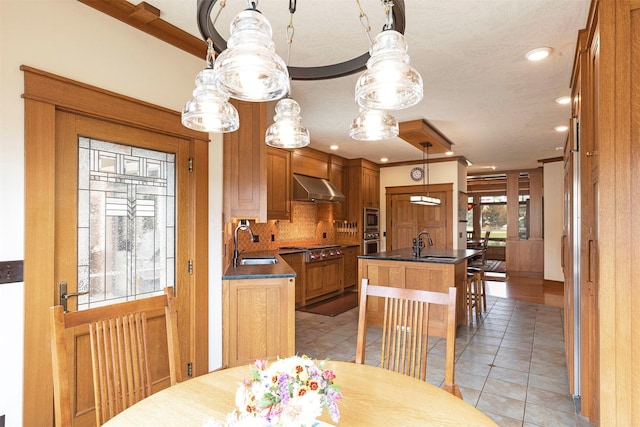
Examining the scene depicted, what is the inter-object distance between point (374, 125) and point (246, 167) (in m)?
1.62

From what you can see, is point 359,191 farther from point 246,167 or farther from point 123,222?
point 123,222

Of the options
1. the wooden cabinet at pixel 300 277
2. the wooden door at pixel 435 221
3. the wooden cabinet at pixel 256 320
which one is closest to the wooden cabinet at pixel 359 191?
the wooden door at pixel 435 221

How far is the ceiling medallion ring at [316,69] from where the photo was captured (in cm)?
110

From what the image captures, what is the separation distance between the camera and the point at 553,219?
739 cm

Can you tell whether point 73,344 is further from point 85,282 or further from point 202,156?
point 202,156

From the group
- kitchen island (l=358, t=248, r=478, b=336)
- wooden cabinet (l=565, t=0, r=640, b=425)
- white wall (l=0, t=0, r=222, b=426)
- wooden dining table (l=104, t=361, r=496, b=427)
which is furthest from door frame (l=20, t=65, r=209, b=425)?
kitchen island (l=358, t=248, r=478, b=336)

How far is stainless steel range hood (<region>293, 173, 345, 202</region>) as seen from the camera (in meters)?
5.65

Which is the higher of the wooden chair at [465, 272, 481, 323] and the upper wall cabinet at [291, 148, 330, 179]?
the upper wall cabinet at [291, 148, 330, 179]

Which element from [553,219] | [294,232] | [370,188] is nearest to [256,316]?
[294,232]

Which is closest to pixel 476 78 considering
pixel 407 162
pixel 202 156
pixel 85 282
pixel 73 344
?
pixel 202 156

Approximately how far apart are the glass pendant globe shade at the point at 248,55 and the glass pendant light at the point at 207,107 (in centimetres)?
31

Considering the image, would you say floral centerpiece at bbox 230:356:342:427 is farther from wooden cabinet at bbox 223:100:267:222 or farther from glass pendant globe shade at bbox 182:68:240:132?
wooden cabinet at bbox 223:100:267:222

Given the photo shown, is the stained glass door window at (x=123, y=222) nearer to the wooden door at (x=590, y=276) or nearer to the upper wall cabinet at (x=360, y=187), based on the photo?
the wooden door at (x=590, y=276)

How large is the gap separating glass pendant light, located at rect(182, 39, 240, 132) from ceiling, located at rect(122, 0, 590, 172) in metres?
0.96
